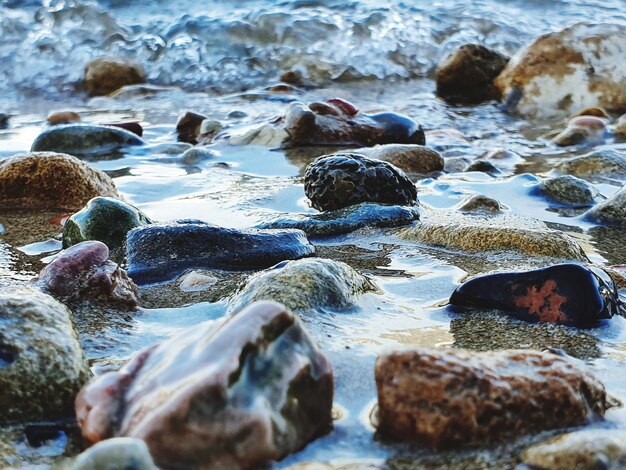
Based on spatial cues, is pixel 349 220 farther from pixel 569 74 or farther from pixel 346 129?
pixel 569 74

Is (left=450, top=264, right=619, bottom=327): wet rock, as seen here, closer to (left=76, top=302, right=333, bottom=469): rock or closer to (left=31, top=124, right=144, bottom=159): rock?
(left=76, top=302, right=333, bottom=469): rock

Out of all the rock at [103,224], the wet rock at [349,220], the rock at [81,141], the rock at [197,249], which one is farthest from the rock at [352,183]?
the rock at [81,141]

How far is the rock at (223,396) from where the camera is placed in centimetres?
124

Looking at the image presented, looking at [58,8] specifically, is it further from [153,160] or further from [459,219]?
[459,219]

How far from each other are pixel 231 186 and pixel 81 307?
190 cm

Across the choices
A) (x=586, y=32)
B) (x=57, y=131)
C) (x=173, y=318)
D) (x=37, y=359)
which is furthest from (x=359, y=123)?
(x=37, y=359)

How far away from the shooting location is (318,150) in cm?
487

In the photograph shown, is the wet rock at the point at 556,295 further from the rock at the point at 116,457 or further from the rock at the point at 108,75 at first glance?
the rock at the point at 108,75

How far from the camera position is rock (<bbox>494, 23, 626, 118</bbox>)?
6.38 meters

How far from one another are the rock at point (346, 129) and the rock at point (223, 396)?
361 cm

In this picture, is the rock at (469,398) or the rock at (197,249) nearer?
the rock at (469,398)

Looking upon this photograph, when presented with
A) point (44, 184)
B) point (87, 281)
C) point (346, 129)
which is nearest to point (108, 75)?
point (346, 129)

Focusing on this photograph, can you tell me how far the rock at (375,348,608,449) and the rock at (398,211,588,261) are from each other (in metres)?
1.17

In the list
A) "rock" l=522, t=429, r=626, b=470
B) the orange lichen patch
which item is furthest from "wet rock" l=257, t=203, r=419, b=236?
"rock" l=522, t=429, r=626, b=470
